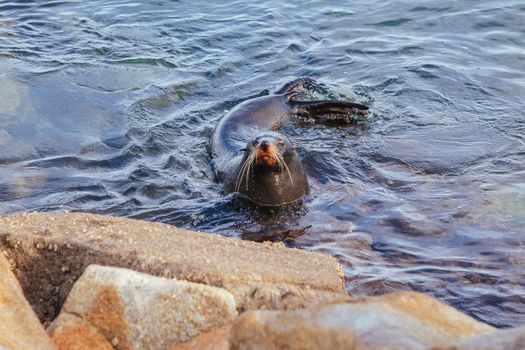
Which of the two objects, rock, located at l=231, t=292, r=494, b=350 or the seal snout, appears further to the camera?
the seal snout

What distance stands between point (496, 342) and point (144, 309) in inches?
62.7

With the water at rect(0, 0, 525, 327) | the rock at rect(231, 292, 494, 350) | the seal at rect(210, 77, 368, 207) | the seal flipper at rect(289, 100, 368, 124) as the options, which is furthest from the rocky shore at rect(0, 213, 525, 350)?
the seal flipper at rect(289, 100, 368, 124)

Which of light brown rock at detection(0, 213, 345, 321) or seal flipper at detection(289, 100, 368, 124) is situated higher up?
light brown rock at detection(0, 213, 345, 321)

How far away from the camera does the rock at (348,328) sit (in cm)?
226

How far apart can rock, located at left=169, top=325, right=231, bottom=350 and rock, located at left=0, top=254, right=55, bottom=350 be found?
54cm

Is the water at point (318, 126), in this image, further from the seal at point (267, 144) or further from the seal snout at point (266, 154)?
the seal snout at point (266, 154)

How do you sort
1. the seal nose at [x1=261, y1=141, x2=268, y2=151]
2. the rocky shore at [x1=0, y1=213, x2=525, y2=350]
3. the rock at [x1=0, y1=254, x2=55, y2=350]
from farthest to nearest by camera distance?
the seal nose at [x1=261, y1=141, x2=268, y2=151], the rock at [x1=0, y1=254, x2=55, y2=350], the rocky shore at [x1=0, y1=213, x2=525, y2=350]

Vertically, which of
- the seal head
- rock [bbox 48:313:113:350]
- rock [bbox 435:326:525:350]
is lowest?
the seal head

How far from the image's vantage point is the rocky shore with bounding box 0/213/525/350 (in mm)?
2357

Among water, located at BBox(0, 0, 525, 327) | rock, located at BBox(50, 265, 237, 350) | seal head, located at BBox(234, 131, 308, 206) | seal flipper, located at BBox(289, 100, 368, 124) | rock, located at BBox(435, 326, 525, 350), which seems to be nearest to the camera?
rock, located at BBox(435, 326, 525, 350)

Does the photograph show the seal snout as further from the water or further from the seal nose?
the water

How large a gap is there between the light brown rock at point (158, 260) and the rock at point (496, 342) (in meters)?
1.31

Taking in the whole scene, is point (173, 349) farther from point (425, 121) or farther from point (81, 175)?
point (425, 121)

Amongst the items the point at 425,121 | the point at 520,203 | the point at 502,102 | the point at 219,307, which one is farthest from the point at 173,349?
the point at 502,102
